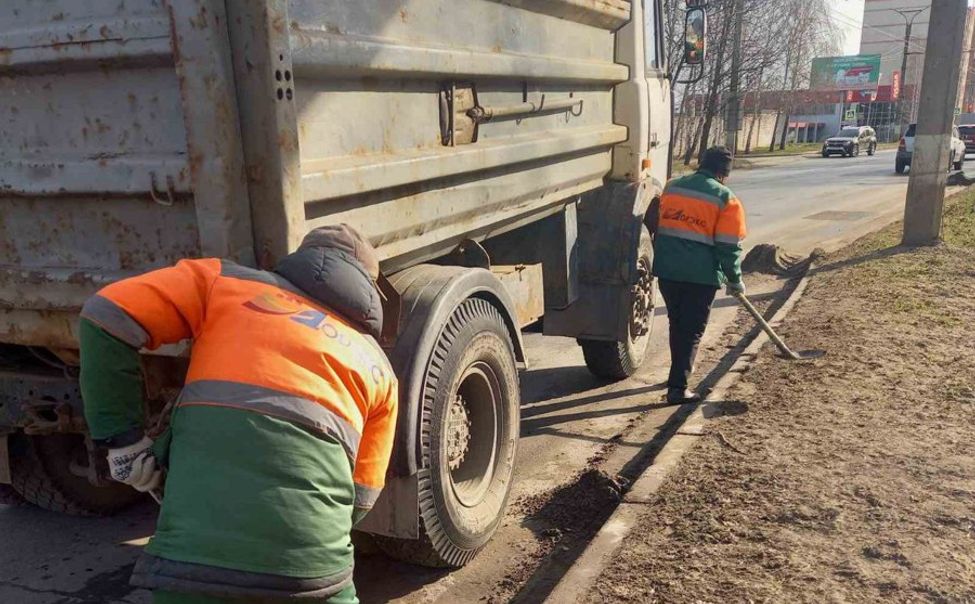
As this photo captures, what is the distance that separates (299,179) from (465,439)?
1.47m

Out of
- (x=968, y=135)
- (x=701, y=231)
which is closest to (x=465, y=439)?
(x=701, y=231)

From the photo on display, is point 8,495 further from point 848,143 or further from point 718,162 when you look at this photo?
point 848,143

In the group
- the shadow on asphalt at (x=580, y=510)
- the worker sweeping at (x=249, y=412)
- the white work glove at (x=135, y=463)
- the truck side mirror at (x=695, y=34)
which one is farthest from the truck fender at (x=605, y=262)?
the white work glove at (x=135, y=463)

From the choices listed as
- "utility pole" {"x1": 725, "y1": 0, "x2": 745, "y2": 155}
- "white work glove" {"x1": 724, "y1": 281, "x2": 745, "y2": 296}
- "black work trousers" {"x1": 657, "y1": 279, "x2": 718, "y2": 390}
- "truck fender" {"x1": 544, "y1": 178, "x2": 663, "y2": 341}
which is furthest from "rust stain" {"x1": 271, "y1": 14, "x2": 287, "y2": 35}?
"utility pole" {"x1": 725, "y1": 0, "x2": 745, "y2": 155}

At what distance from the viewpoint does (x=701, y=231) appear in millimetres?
5051

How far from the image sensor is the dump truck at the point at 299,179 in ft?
7.39

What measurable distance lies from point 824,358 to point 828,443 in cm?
163

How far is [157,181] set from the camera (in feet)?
7.50

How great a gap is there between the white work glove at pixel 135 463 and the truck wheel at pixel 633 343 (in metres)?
3.77

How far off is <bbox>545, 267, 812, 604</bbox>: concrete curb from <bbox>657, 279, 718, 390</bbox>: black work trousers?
0.24 m

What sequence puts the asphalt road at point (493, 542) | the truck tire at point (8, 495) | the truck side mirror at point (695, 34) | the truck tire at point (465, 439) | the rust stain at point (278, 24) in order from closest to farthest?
the rust stain at point (278, 24) → the truck tire at point (465, 439) → the asphalt road at point (493, 542) → the truck tire at point (8, 495) → the truck side mirror at point (695, 34)

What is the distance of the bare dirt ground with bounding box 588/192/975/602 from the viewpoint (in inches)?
115

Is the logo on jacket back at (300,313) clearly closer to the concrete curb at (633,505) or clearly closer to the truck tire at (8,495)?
the concrete curb at (633,505)

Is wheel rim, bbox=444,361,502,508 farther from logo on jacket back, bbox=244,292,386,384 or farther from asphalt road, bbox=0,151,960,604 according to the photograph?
logo on jacket back, bbox=244,292,386,384
